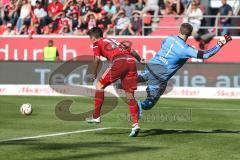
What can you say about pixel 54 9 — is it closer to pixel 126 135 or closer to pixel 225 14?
pixel 225 14

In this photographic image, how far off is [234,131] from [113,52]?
3.12 m

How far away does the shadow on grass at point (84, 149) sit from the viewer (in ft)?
39.1

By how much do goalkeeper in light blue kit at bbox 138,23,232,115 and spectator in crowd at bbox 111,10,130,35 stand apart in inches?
657

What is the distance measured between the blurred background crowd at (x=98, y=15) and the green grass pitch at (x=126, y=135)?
33.3 ft

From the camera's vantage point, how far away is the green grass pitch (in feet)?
40.1

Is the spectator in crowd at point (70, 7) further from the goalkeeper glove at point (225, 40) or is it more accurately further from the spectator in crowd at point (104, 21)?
the goalkeeper glove at point (225, 40)

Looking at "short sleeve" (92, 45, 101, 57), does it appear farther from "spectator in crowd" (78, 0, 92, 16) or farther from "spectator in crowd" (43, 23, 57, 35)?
"spectator in crowd" (43, 23, 57, 35)

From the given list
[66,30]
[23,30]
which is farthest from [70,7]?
[23,30]

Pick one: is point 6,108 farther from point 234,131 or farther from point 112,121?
point 234,131

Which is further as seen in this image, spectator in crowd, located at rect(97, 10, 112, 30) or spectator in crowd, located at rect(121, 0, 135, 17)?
spectator in crowd, located at rect(121, 0, 135, 17)

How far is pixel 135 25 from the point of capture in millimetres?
32906

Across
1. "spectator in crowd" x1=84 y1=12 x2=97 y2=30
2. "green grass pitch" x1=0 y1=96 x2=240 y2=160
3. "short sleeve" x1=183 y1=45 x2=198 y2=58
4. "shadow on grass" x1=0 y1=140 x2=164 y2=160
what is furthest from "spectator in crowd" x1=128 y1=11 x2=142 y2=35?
"shadow on grass" x1=0 y1=140 x2=164 y2=160

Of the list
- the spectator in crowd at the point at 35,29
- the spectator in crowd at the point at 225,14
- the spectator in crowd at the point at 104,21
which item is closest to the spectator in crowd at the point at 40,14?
the spectator in crowd at the point at 35,29

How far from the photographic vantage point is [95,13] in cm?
3319
